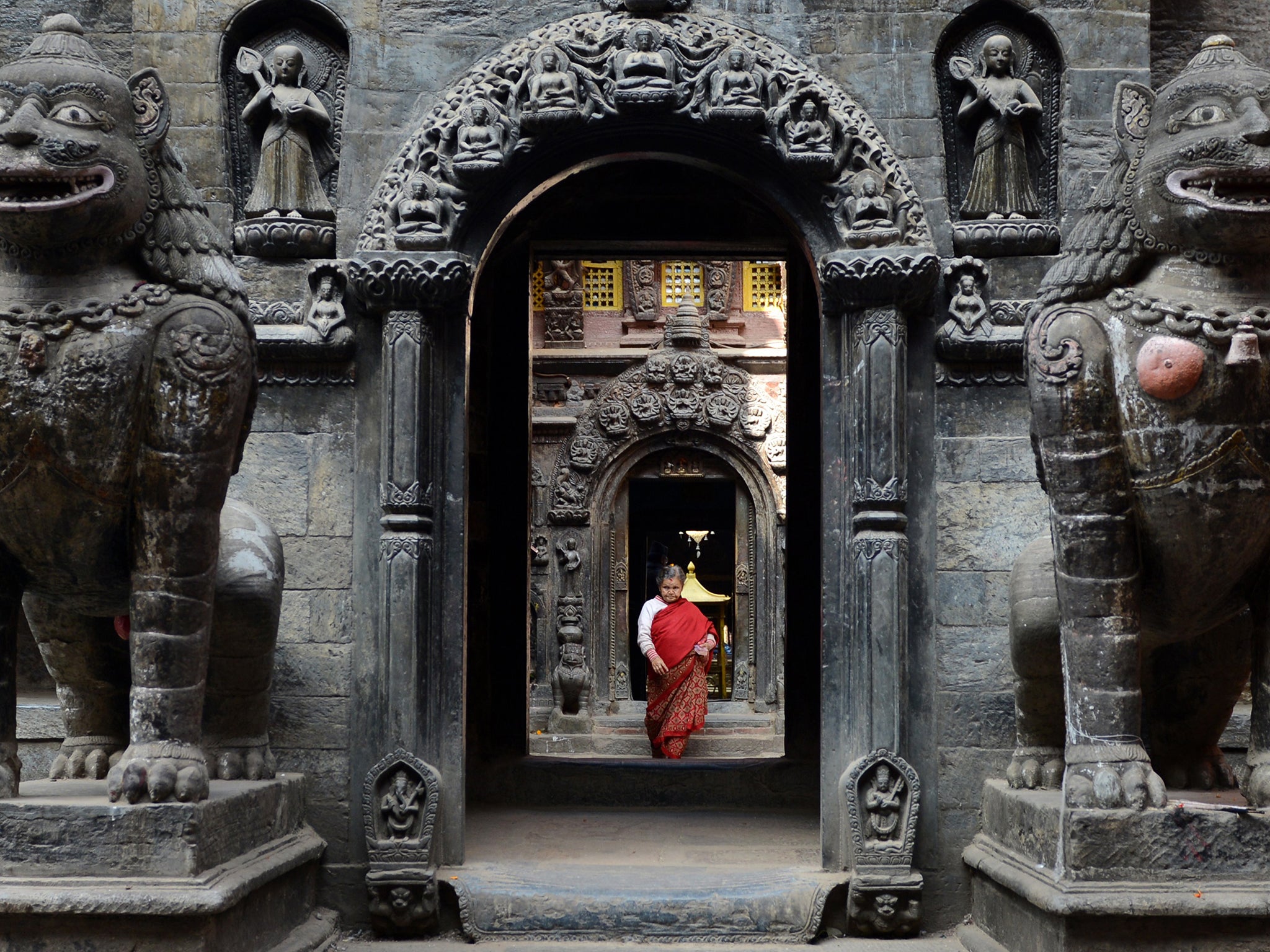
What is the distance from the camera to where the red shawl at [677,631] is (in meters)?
11.2

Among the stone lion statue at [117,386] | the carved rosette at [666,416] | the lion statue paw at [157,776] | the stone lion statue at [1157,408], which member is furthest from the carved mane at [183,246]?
the carved rosette at [666,416]

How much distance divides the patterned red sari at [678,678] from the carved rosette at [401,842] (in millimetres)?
5881

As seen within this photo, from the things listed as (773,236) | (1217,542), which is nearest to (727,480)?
(773,236)

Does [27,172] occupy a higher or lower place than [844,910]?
higher

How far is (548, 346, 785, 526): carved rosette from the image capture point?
47.6 ft

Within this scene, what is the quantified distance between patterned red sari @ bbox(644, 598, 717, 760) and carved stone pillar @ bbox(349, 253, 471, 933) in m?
5.72

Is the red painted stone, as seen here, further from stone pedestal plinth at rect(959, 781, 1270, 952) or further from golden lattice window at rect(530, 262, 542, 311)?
golden lattice window at rect(530, 262, 542, 311)

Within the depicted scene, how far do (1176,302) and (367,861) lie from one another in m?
3.61

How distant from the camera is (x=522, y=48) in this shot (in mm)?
5641

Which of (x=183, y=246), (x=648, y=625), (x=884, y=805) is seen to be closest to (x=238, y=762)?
(x=183, y=246)

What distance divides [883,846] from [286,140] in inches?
147

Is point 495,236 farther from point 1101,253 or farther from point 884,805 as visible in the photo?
point 884,805

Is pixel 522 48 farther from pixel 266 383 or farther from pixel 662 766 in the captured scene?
pixel 662 766

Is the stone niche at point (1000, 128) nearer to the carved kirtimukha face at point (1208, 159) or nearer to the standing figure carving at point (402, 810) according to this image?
the carved kirtimukha face at point (1208, 159)
